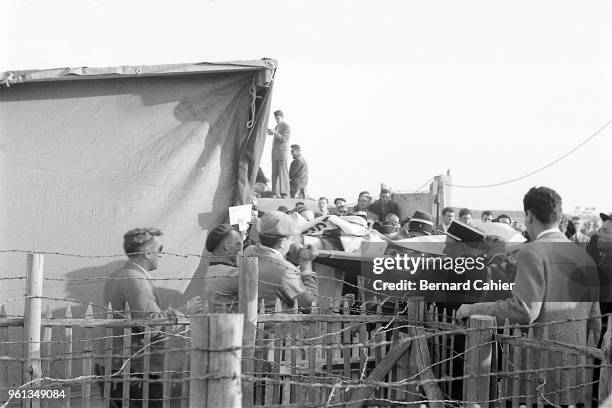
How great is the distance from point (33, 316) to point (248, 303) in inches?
51.7

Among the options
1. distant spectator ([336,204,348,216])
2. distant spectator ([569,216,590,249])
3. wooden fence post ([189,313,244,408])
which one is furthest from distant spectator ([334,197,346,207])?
wooden fence post ([189,313,244,408])

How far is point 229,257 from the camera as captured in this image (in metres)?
5.84

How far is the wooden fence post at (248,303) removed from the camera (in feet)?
16.1

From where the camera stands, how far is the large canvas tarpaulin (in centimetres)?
609

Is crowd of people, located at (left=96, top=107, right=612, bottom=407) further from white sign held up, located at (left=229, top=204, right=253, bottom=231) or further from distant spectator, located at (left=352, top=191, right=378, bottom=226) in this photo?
distant spectator, located at (left=352, top=191, right=378, bottom=226)

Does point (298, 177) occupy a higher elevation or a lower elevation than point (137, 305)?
higher

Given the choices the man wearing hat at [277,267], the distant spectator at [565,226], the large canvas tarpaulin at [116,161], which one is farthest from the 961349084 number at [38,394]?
the distant spectator at [565,226]

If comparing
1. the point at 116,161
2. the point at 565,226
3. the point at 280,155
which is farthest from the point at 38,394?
the point at 280,155

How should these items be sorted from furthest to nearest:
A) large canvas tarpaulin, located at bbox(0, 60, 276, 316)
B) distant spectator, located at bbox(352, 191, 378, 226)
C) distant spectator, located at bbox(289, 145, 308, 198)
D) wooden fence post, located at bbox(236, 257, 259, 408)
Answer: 1. distant spectator, located at bbox(289, 145, 308, 198)
2. distant spectator, located at bbox(352, 191, 378, 226)
3. large canvas tarpaulin, located at bbox(0, 60, 276, 316)
4. wooden fence post, located at bbox(236, 257, 259, 408)

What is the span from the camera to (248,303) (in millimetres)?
4961

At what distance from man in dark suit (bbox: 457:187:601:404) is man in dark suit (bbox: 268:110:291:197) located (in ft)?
24.8

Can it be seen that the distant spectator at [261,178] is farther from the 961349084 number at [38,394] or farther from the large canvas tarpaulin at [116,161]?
the 961349084 number at [38,394]

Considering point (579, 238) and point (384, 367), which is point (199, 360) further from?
point (579, 238)

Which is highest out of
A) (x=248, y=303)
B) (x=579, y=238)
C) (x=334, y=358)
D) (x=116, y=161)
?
(x=116, y=161)
